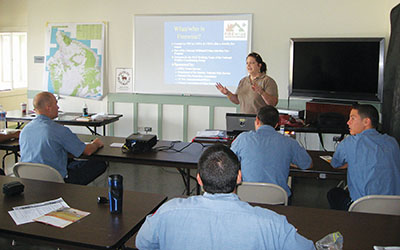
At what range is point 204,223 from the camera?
1.36 meters

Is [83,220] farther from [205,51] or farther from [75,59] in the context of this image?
[75,59]

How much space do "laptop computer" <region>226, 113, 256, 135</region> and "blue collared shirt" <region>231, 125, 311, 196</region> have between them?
1162mm

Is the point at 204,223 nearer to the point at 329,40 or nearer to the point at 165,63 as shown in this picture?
the point at 329,40

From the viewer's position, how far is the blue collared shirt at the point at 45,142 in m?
3.16

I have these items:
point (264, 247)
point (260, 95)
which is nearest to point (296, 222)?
point (264, 247)

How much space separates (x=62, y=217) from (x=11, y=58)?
839 cm

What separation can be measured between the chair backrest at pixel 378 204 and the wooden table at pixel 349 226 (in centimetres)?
30

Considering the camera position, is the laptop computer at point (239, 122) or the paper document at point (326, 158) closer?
the paper document at point (326, 158)

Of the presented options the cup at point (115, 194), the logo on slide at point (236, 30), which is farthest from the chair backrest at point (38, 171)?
the logo on slide at point (236, 30)

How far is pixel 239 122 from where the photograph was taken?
407 cm

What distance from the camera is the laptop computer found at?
405 cm

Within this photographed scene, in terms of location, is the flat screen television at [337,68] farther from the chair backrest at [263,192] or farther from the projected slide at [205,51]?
the chair backrest at [263,192]

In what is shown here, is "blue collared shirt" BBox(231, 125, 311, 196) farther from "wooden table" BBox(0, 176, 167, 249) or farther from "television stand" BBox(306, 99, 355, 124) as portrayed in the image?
"television stand" BBox(306, 99, 355, 124)

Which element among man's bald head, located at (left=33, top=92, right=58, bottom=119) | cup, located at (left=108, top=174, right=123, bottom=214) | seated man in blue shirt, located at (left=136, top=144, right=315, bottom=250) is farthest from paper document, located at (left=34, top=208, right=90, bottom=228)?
man's bald head, located at (left=33, top=92, right=58, bottom=119)
